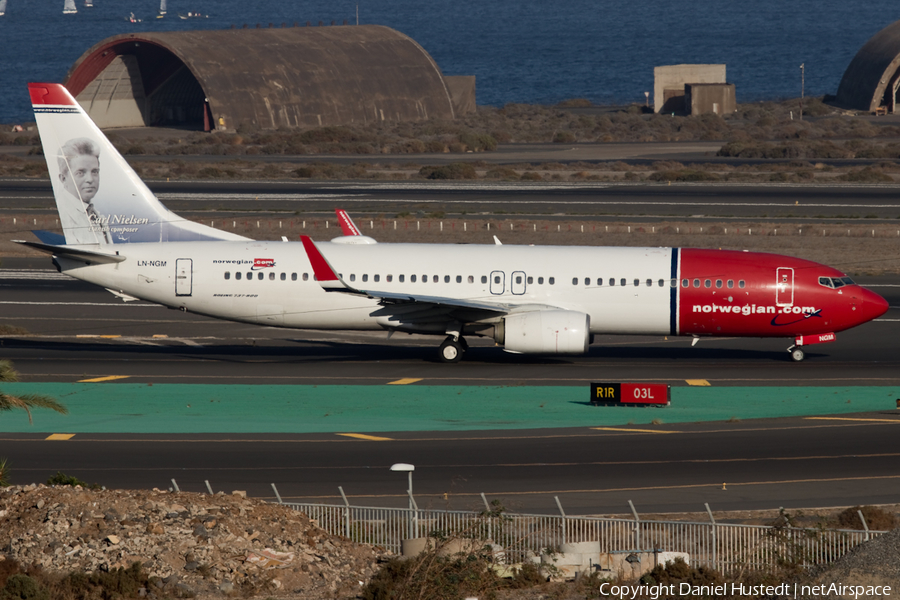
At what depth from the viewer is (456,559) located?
65.9ft

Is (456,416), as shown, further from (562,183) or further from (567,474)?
(562,183)

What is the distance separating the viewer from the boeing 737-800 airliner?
40531 millimetres

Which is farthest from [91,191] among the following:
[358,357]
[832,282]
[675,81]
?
[675,81]

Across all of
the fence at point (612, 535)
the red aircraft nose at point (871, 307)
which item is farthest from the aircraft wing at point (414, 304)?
the fence at point (612, 535)

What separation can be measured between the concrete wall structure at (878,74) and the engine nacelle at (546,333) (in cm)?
12233

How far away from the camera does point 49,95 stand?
42.1 metres

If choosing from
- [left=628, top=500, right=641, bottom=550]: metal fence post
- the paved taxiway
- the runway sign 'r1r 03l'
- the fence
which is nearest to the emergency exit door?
the paved taxiway

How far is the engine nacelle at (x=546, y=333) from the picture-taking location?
39688 mm

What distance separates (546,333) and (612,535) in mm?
17726

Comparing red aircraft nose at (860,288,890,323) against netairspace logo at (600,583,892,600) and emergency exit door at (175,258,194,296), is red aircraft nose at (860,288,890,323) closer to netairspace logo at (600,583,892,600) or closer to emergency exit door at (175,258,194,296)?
netairspace logo at (600,583,892,600)

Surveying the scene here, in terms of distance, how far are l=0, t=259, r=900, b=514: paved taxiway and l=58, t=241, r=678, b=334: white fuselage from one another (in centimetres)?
220

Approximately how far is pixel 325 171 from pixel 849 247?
52253 millimetres

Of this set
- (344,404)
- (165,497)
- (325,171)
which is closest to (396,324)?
(344,404)

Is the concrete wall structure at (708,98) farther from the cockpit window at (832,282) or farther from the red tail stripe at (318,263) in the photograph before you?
the red tail stripe at (318,263)
